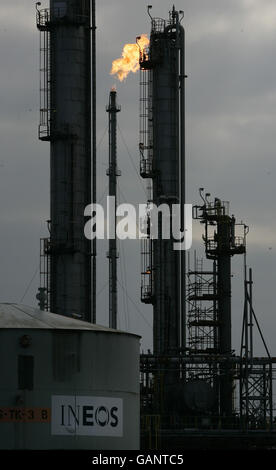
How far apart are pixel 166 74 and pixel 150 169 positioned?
16.7 ft

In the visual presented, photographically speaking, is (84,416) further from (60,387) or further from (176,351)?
(176,351)

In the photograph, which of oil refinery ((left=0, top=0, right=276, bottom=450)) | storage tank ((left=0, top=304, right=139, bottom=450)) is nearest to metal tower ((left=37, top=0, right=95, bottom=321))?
oil refinery ((left=0, top=0, right=276, bottom=450))

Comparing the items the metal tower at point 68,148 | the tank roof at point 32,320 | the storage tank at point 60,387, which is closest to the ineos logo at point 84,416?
the storage tank at point 60,387

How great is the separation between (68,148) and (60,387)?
27809 millimetres

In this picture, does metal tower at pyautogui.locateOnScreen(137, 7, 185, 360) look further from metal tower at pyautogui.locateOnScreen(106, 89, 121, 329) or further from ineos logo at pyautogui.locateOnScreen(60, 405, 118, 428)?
ineos logo at pyautogui.locateOnScreen(60, 405, 118, 428)

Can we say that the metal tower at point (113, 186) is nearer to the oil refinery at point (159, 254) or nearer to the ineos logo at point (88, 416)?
the oil refinery at point (159, 254)

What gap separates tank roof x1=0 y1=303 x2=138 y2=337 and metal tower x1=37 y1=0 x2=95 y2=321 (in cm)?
2193

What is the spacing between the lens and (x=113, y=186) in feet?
242

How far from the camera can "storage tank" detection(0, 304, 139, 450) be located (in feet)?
133

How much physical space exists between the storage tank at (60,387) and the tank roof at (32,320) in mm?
41

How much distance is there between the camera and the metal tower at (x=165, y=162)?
73125 millimetres

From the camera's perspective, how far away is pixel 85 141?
68438 mm

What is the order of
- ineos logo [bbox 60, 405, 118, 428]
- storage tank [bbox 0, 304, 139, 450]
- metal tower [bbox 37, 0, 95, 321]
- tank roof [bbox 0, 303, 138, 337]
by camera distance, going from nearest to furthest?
storage tank [bbox 0, 304, 139, 450] → ineos logo [bbox 60, 405, 118, 428] → tank roof [bbox 0, 303, 138, 337] → metal tower [bbox 37, 0, 95, 321]
